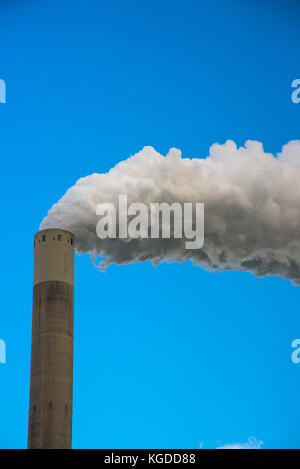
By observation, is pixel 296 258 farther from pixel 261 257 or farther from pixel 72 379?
pixel 72 379

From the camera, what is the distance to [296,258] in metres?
64.9

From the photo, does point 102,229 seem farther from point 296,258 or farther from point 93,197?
point 296,258

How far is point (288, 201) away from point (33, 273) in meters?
16.5

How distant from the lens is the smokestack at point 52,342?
172 feet

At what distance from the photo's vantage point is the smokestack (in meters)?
52.5

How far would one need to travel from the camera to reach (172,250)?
2419 inches

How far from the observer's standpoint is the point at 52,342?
5372cm

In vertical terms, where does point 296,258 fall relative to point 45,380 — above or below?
above

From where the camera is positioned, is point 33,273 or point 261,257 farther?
point 261,257
